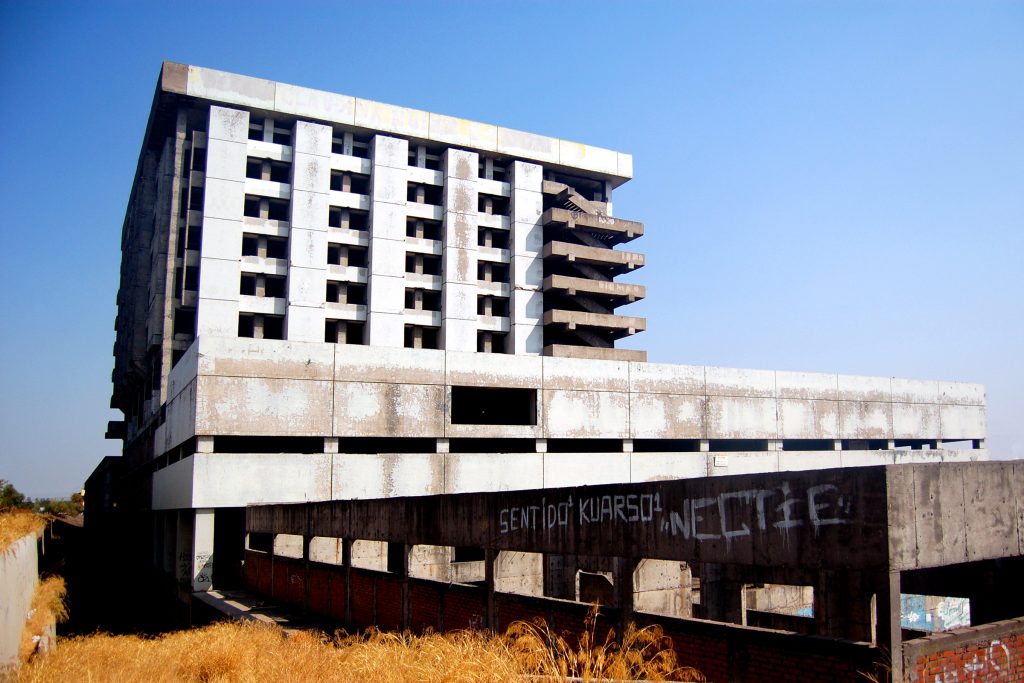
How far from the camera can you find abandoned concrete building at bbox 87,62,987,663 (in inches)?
1348

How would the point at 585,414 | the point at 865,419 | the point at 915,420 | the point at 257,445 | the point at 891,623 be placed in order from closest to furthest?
1. the point at 891,623
2. the point at 585,414
3. the point at 257,445
4. the point at 865,419
5. the point at 915,420

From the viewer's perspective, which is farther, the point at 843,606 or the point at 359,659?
the point at 843,606

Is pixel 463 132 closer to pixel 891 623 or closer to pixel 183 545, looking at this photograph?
pixel 183 545

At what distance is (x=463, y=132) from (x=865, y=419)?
32931mm

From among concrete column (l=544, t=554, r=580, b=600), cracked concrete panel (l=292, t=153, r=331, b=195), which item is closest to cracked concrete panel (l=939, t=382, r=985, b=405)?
concrete column (l=544, t=554, r=580, b=600)

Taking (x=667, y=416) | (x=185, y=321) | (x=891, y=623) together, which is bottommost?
(x=891, y=623)

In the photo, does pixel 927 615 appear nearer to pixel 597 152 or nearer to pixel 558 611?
pixel 558 611

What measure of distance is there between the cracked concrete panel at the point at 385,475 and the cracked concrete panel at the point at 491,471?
2.02ft

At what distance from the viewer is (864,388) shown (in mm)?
49000

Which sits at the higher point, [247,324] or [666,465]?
[247,324]

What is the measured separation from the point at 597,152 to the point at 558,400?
1070 inches

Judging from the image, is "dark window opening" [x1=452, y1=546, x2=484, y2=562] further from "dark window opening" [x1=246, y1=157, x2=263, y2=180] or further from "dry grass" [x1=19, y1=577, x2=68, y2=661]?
"dark window opening" [x1=246, y1=157, x2=263, y2=180]

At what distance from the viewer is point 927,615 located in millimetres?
33375

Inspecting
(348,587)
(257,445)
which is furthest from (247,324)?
(348,587)
